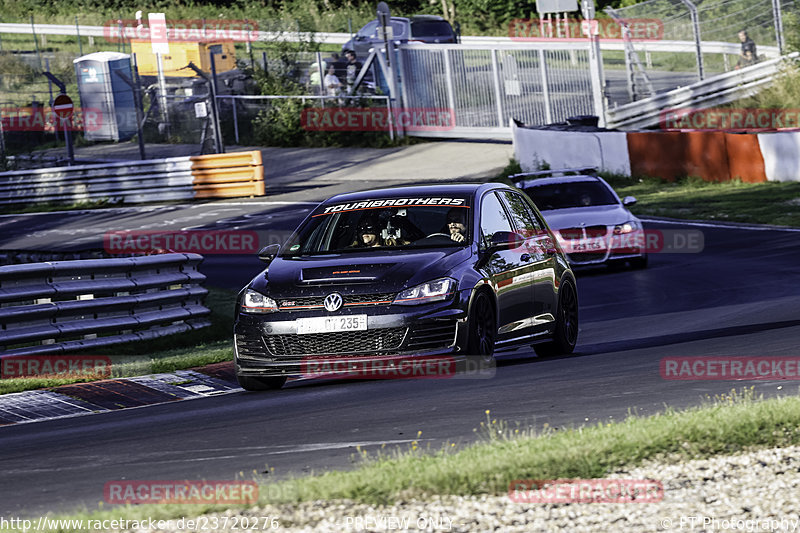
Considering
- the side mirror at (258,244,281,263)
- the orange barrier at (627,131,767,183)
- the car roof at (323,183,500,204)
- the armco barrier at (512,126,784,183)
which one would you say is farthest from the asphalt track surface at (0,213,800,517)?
the orange barrier at (627,131,767,183)

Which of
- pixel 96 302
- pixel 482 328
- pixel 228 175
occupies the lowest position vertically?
pixel 482 328

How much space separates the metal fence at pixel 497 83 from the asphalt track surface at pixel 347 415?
75.3 ft

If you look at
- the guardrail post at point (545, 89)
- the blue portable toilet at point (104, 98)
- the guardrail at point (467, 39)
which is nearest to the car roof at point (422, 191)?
the guardrail at point (467, 39)

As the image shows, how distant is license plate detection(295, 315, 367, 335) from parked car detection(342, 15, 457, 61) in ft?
109

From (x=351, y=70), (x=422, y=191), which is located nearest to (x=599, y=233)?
(x=422, y=191)

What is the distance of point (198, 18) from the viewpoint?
214 feet

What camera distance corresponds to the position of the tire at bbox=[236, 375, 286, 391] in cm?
1015

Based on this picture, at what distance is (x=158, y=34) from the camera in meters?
39.0

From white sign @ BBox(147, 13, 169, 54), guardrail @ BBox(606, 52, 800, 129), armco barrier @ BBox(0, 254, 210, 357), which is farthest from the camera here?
white sign @ BBox(147, 13, 169, 54)

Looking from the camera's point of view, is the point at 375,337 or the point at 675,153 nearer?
the point at 375,337

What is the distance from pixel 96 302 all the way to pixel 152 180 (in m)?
19.7

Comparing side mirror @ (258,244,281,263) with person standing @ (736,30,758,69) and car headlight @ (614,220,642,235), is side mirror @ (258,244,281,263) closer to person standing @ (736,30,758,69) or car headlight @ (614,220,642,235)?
car headlight @ (614,220,642,235)

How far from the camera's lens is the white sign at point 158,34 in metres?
37.8

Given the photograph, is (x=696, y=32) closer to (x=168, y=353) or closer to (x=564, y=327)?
(x=168, y=353)
